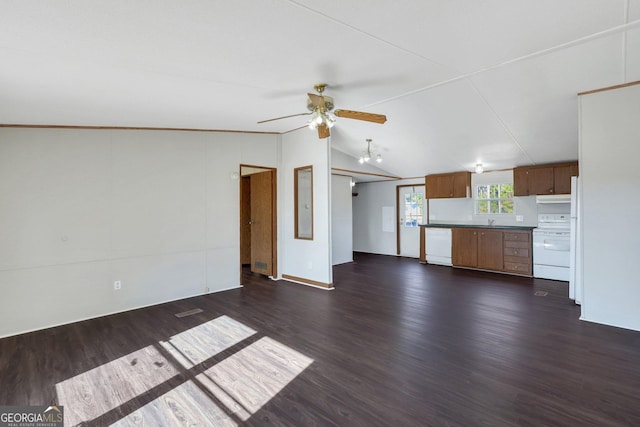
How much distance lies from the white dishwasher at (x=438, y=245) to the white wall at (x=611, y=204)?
355 centimetres

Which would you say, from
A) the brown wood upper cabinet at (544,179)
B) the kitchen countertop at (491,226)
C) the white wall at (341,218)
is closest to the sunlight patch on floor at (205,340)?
the white wall at (341,218)

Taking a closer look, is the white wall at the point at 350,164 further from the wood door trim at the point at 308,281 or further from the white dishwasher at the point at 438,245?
the wood door trim at the point at 308,281

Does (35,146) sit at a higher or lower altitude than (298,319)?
→ higher

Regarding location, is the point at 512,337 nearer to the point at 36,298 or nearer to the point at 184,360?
the point at 184,360

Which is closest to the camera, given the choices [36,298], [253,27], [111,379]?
[253,27]

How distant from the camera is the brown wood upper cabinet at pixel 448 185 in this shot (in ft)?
23.1

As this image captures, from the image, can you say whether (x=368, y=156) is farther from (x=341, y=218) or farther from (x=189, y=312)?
(x=189, y=312)

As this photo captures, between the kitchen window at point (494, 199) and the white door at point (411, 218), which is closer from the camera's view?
the kitchen window at point (494, 199)

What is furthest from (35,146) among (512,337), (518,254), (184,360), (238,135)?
(518,254)

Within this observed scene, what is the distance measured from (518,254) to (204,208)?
6038mm

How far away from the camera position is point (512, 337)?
3.13 m

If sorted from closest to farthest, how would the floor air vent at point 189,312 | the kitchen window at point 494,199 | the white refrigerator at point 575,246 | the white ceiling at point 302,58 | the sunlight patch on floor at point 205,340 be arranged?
1. the white ceiling at point 302,58
2. the sunlight patch on floor at point 205,340
3. the floor air vent at point 189,312
4. the white refrigerator at point 575,246
5. the kitchen window at point 494,199
